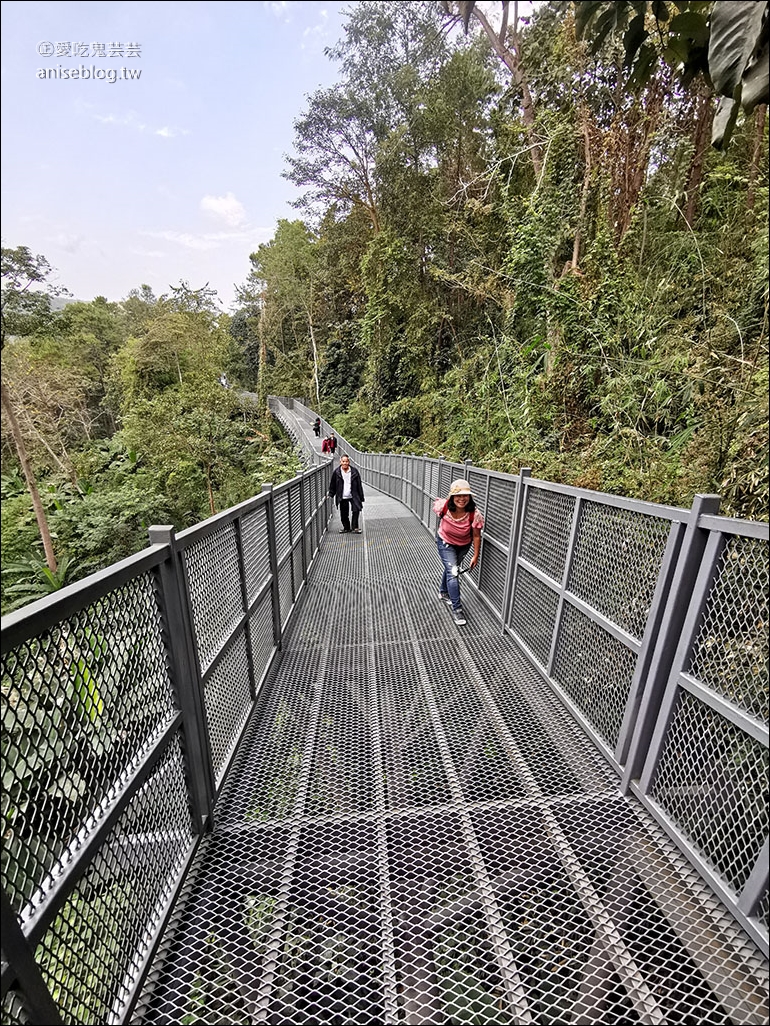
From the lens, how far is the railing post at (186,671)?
1685 millimetres

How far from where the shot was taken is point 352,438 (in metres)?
25.7

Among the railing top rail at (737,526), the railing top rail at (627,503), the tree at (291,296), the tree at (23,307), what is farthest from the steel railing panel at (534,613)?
the tree at (291,296)

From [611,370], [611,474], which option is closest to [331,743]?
[611,474]

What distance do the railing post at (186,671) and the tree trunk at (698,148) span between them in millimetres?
7408

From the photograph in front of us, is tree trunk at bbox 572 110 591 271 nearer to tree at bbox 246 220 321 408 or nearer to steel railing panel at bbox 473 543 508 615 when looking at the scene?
steel railing panel at bbox 473 543 508 615

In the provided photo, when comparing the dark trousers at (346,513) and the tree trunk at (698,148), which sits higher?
the tree trunk at (698,148)

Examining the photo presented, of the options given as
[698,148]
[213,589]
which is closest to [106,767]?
[213,589]

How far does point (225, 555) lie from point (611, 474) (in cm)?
390

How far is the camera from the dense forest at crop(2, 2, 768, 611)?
376cm

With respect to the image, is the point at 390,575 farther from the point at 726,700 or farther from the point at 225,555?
the point at 726,700

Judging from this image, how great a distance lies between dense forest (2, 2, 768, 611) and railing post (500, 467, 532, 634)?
990 mm

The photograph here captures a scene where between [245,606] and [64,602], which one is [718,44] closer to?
[64,602]

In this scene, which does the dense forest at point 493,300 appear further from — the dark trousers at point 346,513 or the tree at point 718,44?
the dark trousers at point 346,513

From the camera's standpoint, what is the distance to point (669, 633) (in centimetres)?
189
